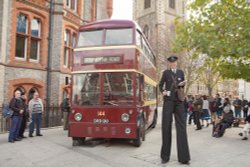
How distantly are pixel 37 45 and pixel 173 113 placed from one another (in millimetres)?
12171

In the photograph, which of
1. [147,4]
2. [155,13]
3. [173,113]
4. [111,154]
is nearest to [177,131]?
[173,113]

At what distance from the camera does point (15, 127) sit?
10359mm

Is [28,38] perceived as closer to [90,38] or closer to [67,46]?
[67,46]

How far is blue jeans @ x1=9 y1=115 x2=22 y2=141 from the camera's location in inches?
406

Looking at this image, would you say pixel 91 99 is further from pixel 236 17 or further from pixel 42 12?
pixel 42 12

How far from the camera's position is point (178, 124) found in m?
6.89

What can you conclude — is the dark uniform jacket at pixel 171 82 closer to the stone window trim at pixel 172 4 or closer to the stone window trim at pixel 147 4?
the stone window trim at pixel 147 4

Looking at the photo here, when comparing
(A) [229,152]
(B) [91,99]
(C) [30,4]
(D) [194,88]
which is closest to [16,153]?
(B) [91,99]

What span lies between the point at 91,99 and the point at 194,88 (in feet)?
268

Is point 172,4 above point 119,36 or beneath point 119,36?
above

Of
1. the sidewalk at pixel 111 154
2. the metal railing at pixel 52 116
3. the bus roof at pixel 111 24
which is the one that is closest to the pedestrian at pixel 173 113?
the sidewalk at pixel 111 154

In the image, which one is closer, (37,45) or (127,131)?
(127,131)

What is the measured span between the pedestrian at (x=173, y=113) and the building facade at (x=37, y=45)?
999 cm

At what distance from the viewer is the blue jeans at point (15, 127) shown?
10312mm
